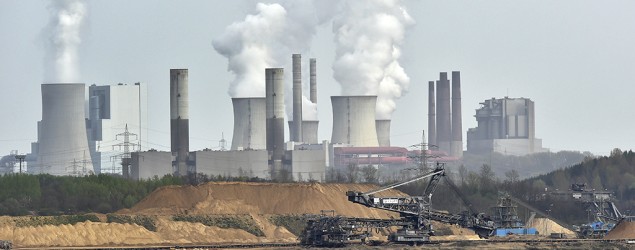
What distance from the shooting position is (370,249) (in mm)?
95750

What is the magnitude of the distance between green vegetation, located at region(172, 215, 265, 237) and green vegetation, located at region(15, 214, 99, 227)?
7.89 metres

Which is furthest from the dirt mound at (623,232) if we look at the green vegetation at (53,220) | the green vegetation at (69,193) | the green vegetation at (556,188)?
the green vegetation at (69,193)

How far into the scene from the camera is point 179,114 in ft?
620

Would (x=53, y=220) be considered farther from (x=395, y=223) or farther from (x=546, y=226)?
(x=546, y=226)

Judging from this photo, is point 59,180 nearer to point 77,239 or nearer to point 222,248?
point 77,239

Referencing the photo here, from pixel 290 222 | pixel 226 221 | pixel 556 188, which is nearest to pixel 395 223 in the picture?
pixel 290 222

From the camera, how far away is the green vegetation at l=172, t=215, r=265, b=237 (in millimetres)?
114250

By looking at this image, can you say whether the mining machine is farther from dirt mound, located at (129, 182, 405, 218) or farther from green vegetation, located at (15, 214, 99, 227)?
dirt mound, located at (129, 182, 405, 218)

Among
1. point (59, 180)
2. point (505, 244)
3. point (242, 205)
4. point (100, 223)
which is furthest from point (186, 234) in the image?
point (59, 180)

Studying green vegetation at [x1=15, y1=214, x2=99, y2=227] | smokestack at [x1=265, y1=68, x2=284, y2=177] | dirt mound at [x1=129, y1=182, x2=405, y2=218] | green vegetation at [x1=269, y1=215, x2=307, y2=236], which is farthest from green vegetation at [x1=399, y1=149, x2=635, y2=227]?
green vegetation at [x1=15, y1=214, x2=99, y2=227]

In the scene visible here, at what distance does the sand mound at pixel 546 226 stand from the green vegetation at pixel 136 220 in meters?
37.8

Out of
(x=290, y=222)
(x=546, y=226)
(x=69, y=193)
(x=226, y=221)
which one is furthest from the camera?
(x=69, y=193)

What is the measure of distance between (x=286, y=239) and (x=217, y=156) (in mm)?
80558

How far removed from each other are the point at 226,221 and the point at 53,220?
1550 centimetres
